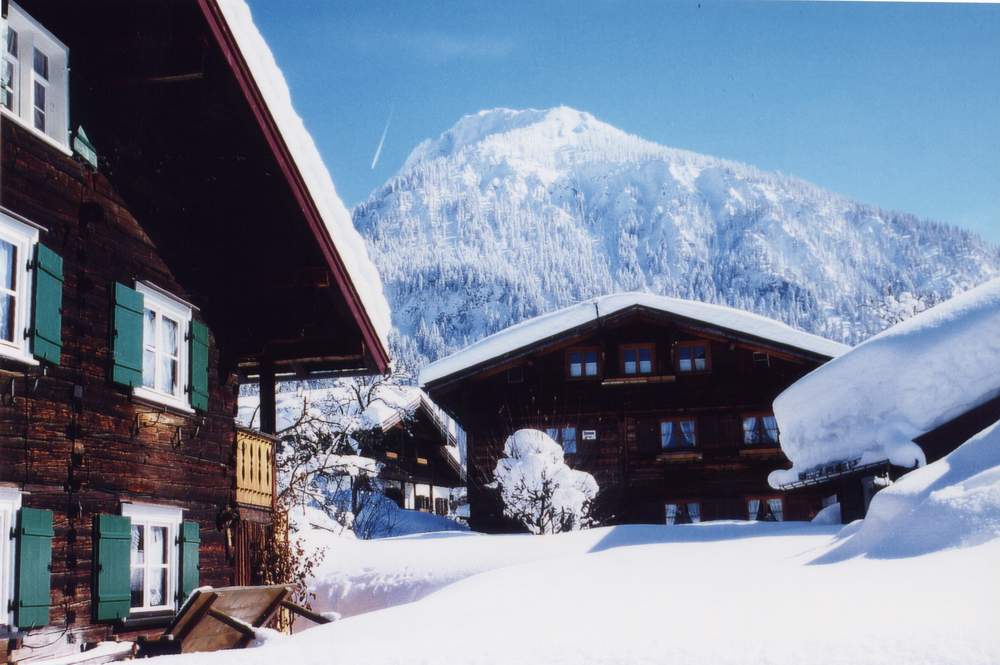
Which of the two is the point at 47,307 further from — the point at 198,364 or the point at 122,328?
the point at 198,364

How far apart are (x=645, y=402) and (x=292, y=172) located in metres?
18.4

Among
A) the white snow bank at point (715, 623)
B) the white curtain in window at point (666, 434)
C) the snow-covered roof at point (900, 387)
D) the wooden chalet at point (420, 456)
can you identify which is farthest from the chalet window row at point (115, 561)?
the wooden chalet at point (420, 456)

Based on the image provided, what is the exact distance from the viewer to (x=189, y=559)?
378 inches

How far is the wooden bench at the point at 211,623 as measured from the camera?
8422 mm

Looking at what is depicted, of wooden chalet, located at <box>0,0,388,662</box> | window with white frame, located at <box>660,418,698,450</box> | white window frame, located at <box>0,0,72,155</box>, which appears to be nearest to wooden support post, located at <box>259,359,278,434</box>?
wooden chalet, located at <box>0,0,388,662</box>

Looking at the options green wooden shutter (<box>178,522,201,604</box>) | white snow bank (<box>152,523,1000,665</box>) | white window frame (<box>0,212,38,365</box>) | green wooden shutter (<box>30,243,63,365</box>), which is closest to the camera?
white snow bank (<box>152,523,1000,665</box>)

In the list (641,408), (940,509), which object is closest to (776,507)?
(641,408)

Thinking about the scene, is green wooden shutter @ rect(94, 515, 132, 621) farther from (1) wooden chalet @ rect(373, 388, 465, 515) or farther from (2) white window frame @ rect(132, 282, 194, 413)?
(1) wooden chalet @ rect(373, 388, 465, 515)

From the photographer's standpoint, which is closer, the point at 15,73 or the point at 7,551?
the point at 7,551

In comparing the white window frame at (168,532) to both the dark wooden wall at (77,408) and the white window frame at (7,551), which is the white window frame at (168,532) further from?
the white window frame at (7,551)

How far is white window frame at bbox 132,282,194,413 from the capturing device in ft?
29.6

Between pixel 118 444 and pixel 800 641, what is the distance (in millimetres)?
5594

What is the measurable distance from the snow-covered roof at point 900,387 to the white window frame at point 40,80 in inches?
411

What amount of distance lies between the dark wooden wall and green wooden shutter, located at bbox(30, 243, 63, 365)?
16 cm
